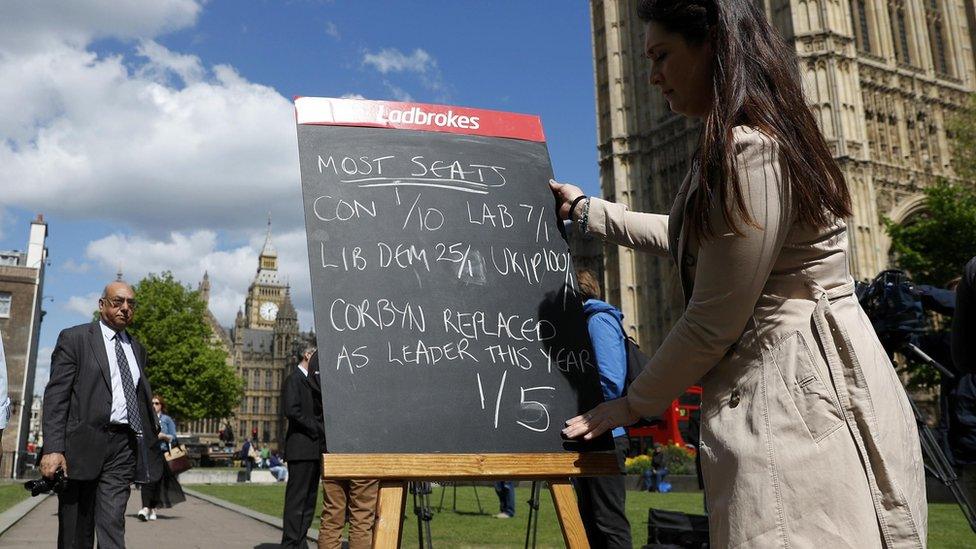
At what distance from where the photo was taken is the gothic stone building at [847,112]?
103 feet

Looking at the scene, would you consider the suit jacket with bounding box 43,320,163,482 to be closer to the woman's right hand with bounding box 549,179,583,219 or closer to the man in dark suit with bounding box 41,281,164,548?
the man in dark suit with bounding box 41,281,164,548

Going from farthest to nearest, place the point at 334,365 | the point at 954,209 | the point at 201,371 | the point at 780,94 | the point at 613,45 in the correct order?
1. the point at 201,371
2. the point at 613,45
3. the point at 954,209
4. the point at 334,365
5. the point at 780,94

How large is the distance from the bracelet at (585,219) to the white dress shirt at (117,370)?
3755 mm

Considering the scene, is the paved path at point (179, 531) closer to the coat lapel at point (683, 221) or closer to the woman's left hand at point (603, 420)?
the woman's left hand at point (603, 420)

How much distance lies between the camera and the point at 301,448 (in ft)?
23.3

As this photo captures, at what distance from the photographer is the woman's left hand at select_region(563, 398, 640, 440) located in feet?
7.80

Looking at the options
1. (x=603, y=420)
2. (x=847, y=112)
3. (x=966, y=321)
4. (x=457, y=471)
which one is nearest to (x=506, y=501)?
(x=457, y=471)

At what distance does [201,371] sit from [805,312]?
48.6m

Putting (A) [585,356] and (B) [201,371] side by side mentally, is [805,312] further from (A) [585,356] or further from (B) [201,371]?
(B) [201,371]

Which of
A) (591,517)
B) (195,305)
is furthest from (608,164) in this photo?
(591,517)

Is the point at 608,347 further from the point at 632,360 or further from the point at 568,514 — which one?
the point at 568,514

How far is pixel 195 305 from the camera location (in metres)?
48.0

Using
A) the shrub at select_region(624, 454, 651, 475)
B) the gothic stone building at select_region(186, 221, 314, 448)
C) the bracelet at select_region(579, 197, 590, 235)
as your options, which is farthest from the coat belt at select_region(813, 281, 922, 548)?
the gothic stone building at select_region(186, 221, 314, 448)

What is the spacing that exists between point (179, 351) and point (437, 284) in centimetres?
4622
